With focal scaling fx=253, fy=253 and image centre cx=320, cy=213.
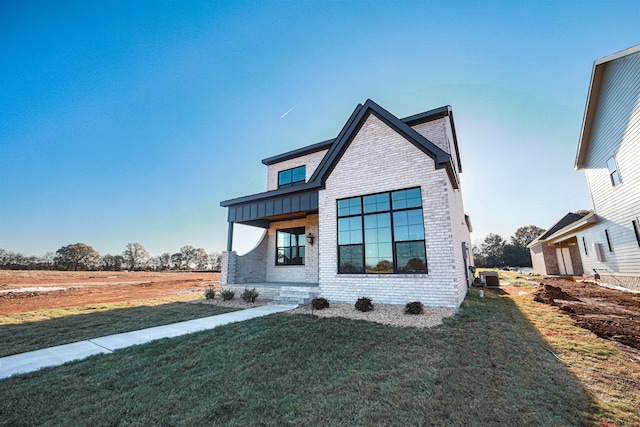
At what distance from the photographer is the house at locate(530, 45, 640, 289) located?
10.9 meters

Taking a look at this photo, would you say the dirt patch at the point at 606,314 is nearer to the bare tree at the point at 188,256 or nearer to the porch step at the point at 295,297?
the porch step at the point at 295,297

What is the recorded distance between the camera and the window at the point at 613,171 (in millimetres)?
12609

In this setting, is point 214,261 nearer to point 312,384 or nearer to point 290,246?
point 290,246

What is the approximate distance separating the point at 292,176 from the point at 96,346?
11.9 metres

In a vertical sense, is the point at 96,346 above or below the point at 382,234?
below

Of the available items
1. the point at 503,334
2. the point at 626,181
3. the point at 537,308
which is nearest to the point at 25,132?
the point at 503,334

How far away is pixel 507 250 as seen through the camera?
51.8m

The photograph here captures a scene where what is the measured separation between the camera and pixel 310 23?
11773 mm

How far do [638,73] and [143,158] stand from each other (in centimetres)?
3366

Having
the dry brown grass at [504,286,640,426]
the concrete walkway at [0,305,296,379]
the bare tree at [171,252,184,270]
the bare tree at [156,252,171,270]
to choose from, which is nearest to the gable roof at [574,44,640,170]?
the dry brown grass at [504,286,640,426]

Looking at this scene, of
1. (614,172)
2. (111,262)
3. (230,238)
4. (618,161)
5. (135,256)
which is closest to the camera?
(618,161)

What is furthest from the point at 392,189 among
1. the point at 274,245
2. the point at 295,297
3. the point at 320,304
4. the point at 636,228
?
the point at 636,228

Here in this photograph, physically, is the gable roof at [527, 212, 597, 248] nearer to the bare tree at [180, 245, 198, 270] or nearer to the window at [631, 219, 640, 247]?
the window at [631, 219, 640, 247]

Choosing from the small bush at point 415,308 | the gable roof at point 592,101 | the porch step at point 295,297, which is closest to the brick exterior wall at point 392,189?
the porch step at point 295,297
